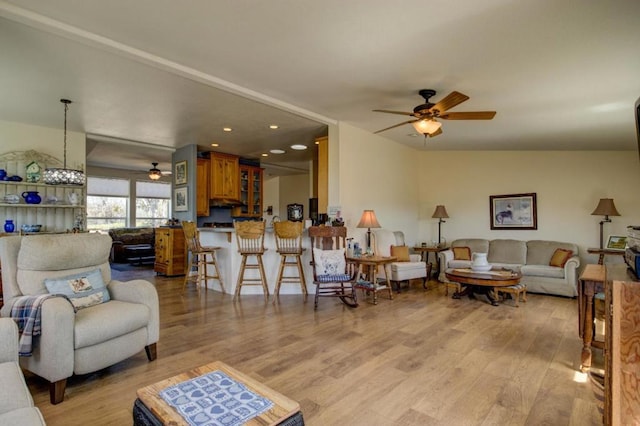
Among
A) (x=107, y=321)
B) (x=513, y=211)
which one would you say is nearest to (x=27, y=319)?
(x=107, y=321)

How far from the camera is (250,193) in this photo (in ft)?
26.1

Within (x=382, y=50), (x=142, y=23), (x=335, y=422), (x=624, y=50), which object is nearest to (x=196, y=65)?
(x=142, y=23)

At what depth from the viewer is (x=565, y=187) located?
582 centimetres

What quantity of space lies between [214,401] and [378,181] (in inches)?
200

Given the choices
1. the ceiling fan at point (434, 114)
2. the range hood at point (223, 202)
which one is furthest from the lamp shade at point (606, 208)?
the range hood at point (223, 202)

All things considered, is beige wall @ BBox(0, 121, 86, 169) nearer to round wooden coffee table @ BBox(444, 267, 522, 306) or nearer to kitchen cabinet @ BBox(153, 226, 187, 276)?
kitchen cabinet @ BBox(153, 226, 187, 276)

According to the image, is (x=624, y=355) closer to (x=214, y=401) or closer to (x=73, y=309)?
(x=214, y=401)

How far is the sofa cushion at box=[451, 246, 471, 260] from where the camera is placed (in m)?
6.10

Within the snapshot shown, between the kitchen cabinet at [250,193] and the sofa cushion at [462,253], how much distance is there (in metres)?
4.52

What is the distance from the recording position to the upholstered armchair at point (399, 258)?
17.5 feet

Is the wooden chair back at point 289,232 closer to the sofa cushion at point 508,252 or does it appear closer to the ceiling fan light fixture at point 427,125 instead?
the ceiling fan light fixture at point 427,125

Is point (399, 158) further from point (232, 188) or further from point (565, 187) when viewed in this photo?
point (232, 188)

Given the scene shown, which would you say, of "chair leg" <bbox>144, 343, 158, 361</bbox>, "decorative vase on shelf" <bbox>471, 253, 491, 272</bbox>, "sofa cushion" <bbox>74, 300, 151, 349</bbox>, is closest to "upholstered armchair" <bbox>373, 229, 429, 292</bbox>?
"decorative vase on shelf" <bbox>471, 253, 491, 272</bbox>

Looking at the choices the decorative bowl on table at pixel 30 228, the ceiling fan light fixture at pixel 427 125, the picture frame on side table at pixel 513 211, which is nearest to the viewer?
the ceiling fan light fixture at pixel 427 125
